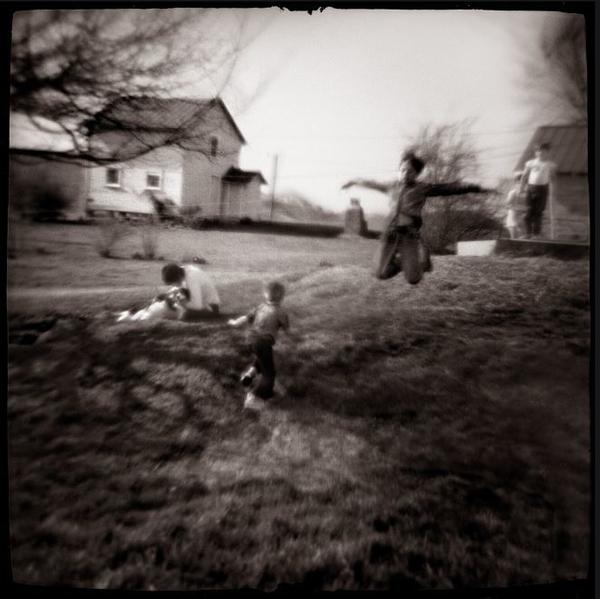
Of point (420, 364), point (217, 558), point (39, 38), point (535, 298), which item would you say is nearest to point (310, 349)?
point (420, 364)

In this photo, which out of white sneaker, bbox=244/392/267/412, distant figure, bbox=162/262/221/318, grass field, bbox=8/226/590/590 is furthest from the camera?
distant figure, bbox=162/262/221/318

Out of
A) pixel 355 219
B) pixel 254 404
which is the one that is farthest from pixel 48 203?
pixel 355 219

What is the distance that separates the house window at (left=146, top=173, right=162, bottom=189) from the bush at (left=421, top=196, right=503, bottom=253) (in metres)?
1.35

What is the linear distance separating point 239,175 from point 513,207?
140cm

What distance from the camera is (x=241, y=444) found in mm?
2240

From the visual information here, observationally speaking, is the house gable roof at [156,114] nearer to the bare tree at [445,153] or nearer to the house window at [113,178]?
the house window at [113,178]

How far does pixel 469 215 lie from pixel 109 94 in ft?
6.19

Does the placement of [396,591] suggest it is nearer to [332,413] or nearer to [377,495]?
[377,495]

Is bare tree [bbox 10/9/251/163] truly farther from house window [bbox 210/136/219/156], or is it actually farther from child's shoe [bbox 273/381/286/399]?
child's shoe [bbox 273/381/286/399]

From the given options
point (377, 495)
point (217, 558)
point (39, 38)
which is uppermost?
point (39, 38)

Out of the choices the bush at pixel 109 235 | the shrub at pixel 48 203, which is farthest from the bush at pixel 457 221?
the shrub at pixel 48 203

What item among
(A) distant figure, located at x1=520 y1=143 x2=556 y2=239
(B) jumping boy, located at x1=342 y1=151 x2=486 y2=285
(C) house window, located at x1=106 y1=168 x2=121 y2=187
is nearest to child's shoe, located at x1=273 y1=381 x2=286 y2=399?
(B) jumping boy, located at x1=342 y1=151 x2=486 y2=285

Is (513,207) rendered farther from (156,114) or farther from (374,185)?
(156,114)

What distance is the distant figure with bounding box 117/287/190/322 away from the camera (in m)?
2.36
